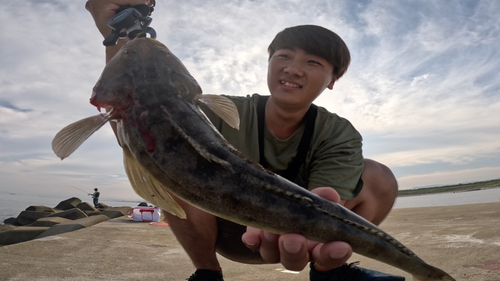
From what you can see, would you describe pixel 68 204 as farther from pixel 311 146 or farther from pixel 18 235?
pixel 311 146

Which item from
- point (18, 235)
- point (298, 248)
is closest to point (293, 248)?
point (298, 248)

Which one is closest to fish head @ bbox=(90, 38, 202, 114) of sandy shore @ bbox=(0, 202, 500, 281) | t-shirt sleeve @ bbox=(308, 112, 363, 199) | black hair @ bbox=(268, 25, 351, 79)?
t-shirt sleeve @ bbox=(308, 112, 363, 199)

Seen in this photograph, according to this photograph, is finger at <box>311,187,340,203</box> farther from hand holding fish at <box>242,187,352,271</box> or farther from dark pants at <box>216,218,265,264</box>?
dark pants at <box>216,218,265,264</box>

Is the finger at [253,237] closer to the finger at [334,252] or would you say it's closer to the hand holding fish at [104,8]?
the finger at [334,252]

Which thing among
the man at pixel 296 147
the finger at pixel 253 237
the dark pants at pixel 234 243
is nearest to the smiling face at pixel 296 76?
the man at pixel 296 147

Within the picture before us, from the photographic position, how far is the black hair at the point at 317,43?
12.6ft

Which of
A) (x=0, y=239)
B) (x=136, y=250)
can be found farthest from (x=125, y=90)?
(x=0, y=239)

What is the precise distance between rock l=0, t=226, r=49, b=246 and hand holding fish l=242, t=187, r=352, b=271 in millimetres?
9597

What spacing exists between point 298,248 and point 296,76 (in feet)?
6.87

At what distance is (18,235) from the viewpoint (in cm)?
970

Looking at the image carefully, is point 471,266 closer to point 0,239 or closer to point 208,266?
point 208,266

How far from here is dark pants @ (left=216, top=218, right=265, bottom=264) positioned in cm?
365

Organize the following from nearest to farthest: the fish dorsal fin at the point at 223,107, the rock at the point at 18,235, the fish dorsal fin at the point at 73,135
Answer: the fish dorsal fin at the point at 73,135, the fish dorsal fin at the point at 223,107, the rock at the point at 18,235

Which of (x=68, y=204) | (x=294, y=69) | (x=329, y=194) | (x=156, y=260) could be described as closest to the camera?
(x=329, y=194)
